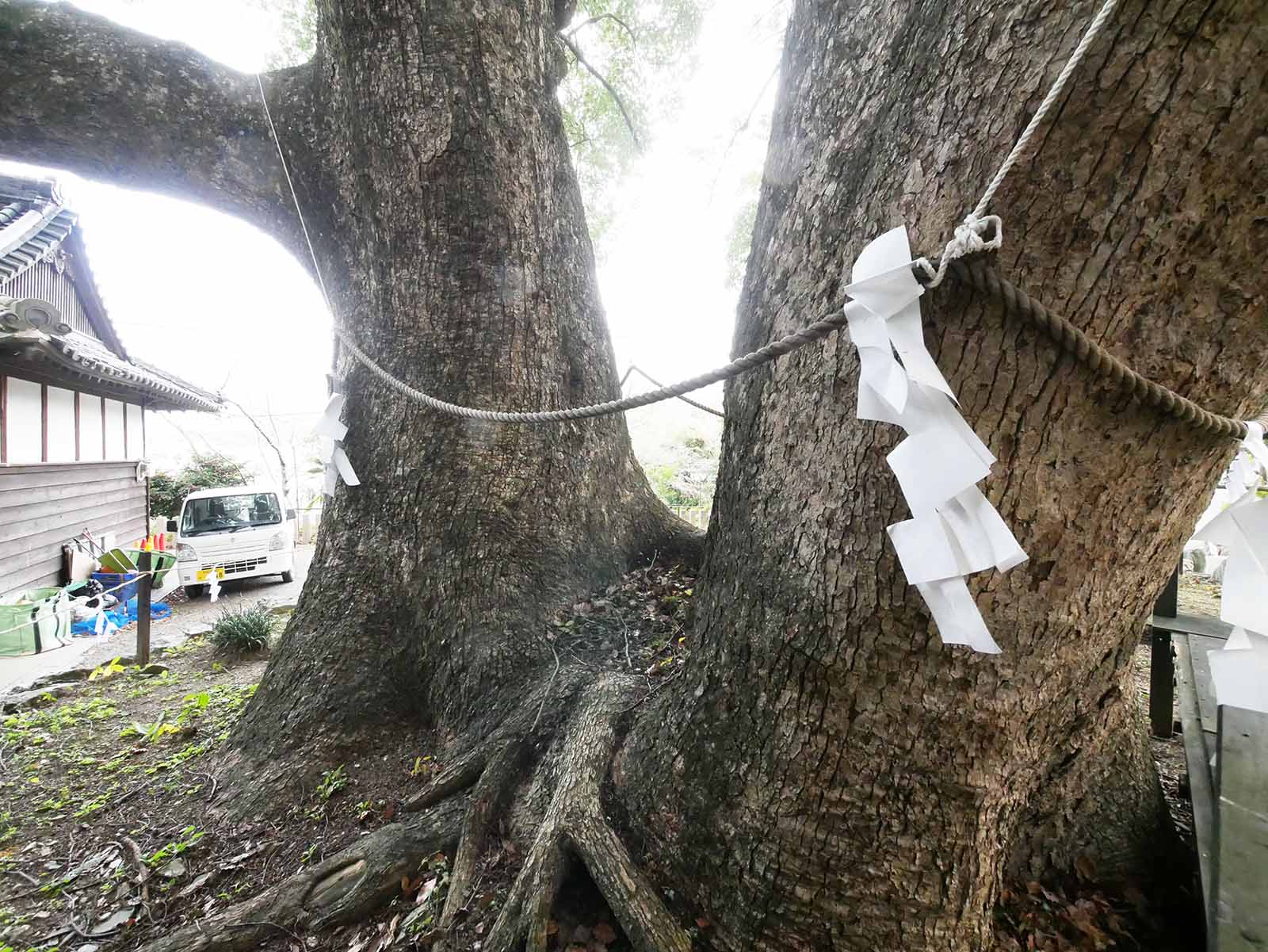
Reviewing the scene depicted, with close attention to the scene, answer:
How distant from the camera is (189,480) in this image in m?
12.3

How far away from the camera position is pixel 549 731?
77.0 inches

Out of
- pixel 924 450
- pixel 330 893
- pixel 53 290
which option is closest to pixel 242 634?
pixel 330 893

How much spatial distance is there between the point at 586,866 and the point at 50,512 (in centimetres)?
948

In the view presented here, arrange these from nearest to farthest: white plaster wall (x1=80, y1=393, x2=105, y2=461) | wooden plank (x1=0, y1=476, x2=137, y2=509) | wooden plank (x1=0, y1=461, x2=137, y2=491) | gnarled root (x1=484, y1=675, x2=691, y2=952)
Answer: gnarled root (x1=484, y1=675, x2=691, y2=952) → wooden plank (x1=0, y1=476, x2=137, y2=509) → wooden plank (x1=0, y1=461, x2=137, y2=491) → white plaster wall (x1=80, y1=393, x2=105, y2=461)

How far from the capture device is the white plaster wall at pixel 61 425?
24.1ft

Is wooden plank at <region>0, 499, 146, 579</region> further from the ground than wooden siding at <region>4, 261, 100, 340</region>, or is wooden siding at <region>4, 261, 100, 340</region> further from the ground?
wooden siding at <region>4, 261, 100, 340</region>

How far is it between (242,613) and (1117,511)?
6.66 m

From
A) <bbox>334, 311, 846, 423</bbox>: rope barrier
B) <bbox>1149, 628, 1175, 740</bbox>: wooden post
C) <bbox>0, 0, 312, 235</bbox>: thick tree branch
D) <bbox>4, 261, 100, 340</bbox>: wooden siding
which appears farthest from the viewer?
<bbox>4, 261, 100, 340</bbox>: wooden siding

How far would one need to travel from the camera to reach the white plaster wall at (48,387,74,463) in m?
7.36

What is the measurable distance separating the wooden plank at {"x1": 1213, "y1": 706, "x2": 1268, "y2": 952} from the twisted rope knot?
1292mm

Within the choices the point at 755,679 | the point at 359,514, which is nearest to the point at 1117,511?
the point at 755,679

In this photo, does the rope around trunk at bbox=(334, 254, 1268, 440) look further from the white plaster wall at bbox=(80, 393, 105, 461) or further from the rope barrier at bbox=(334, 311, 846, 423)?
the white plaster wall at bbox=(80, 393, 105, 461)

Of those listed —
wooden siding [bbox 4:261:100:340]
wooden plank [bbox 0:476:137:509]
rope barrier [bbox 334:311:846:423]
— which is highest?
wooden siding [bbox 4:261:100:340]

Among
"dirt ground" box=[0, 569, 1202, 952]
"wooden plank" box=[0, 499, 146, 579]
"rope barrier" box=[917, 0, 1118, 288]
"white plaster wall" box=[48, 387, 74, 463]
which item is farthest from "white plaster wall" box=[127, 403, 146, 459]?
"rope barrier" box=[917, 0, 1118, 288]
